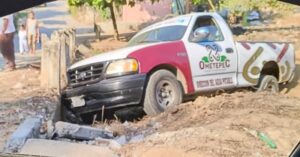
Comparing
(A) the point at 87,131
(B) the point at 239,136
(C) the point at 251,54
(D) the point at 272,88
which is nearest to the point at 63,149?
(A) the point at 87,131

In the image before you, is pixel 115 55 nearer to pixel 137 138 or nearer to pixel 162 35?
Answer: pixel 162 35

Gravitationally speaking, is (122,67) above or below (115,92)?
above

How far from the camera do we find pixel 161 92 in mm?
7625

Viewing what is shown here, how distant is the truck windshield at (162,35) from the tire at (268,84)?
1987 mm

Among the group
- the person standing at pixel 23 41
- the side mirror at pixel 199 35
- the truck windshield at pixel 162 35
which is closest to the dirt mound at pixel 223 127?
the side mirror at pixel 199 35

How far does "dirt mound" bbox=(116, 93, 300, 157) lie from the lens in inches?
226

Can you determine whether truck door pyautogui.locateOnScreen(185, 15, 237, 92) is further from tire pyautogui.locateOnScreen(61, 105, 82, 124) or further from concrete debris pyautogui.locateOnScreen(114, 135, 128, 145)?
concrete debris pyautogui.locateOnScreen(114, 135, 128, 145)

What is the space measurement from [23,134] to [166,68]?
245 centimetres

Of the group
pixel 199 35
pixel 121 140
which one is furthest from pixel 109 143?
pixel 199 35

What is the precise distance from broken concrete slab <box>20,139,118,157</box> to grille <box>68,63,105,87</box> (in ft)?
5.69

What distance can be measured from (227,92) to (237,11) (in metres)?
7.79

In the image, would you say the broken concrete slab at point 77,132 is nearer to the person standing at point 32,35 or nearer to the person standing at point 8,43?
the person standing at point 8,43

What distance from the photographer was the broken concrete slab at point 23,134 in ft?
17.8

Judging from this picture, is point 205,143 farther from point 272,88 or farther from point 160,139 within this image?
point 272,88
